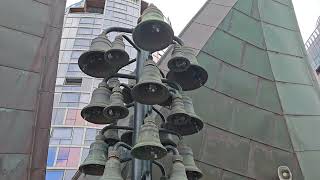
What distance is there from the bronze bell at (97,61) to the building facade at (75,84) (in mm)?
27612

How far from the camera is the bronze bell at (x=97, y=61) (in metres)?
5.37

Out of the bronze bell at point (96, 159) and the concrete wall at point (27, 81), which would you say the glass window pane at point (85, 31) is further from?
the bronze bell at point (96, 159)

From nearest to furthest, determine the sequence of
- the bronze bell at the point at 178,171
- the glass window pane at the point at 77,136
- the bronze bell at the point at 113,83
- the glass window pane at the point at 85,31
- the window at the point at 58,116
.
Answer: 1. the bronze bell at the point at 178,171
2. the bronze bell at the point at 113,83
3. the glass window pane at the point at 77,136
4. the window at the point at 58,116
5. the glass window pane at the point at 85,31

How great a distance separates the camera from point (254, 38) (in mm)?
9883

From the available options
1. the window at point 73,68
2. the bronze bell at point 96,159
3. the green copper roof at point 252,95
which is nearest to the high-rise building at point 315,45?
the window at point 73,68

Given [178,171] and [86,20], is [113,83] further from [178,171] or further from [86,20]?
[86,20]

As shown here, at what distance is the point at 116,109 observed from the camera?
16.3 ft

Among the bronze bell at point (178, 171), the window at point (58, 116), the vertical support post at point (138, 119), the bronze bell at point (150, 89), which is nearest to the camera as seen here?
the bronze bell at point (178, 171)

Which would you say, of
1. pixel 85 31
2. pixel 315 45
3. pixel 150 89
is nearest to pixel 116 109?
pixel 150 89

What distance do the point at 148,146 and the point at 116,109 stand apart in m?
0.69

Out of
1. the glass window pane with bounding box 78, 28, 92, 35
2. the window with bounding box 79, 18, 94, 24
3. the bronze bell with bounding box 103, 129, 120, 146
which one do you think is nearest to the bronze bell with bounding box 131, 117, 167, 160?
the bronze bell with bounding box 103, 129, 120, 146

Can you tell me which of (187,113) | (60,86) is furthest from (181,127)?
(60,86)

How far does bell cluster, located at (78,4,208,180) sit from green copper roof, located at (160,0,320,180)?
2461 millimetres

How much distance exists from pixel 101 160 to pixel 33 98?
3.31m
